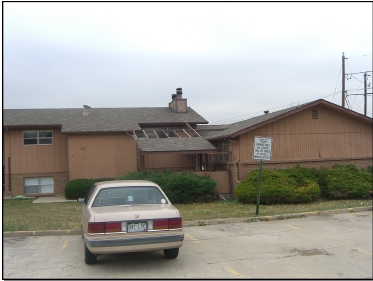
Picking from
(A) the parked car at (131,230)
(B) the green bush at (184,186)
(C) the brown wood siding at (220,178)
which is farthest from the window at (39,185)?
(A) the parked car at (131,230)

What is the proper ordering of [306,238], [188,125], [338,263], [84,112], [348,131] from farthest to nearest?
1. [84,112]
2. [188,125]
3. [348,131]
4. [306,238]
5. [338,263]

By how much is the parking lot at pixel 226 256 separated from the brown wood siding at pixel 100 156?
1212 cm

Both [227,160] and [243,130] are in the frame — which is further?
[227,160]

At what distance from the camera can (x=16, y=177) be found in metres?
22.1

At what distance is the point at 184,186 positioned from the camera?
16.4 meters

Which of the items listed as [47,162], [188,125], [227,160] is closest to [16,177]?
[47,162]

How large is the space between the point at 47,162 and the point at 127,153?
4582 mm

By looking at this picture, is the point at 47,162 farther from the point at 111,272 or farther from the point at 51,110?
the point at 111,272

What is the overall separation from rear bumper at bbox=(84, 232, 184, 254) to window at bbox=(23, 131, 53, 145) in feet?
56.4

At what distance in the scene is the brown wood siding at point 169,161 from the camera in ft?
73.1

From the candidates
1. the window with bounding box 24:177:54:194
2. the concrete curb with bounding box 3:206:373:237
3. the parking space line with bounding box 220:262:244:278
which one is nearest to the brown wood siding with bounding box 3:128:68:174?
the window with bounding box 24:177:54:194

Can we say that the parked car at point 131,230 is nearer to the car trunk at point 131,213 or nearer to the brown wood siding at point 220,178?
the car trunk at point 131,213

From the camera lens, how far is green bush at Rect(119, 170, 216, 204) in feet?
53.2

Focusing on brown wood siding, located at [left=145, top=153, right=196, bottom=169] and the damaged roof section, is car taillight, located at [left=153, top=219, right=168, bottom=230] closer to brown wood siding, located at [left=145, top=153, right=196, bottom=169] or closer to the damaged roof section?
the damaged roof section
